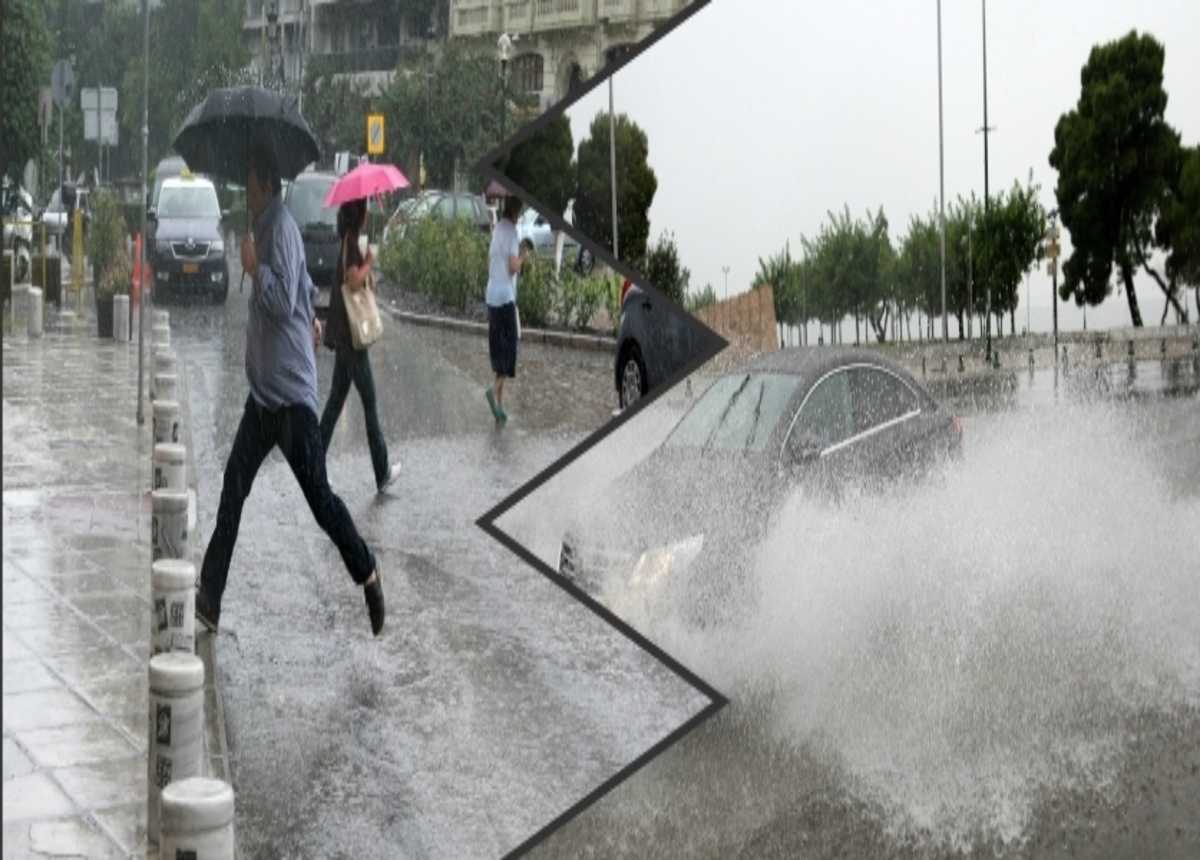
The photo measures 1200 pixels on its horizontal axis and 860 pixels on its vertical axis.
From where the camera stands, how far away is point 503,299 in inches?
138

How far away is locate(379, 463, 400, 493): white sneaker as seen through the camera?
11.7 feet

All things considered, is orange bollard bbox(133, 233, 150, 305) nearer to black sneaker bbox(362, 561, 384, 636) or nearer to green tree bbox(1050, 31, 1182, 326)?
black sneaker bbox(362, 561, 384, 636)

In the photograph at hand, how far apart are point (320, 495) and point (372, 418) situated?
8.0 inches

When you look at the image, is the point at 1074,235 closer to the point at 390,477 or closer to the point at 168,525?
the point at 390,477

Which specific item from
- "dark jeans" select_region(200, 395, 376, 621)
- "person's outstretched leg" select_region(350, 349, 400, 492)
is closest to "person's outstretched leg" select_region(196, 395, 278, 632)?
"dark jeans" select_region(200, 395, 376, 621)

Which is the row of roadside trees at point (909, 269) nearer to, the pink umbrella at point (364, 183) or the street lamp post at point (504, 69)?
the street lamp post at point (504, 69)

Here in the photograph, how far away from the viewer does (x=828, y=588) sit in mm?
3877

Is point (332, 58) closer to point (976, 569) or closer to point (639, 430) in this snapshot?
point (639, 430)

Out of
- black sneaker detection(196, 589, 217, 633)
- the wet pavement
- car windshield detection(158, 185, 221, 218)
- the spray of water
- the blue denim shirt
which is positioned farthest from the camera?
the spray of water

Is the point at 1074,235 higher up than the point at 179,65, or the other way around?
the point at 179,65

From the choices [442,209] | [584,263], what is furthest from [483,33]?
[584,263]

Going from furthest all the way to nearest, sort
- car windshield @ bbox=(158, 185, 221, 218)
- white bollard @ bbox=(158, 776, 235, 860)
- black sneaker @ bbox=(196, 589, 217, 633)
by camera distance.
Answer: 1. black sneaker @ bbox=(196, 589, 217, 633)
2. car windshield @ bbox=(158, 185, 221, 218)
3. white bollard @ bbox=(158, 776, 235, 860)

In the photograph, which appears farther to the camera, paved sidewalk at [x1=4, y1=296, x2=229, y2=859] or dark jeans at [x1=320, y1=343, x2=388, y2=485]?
dark jeans at [x1=320, y1=343, x2=388, y2=485]

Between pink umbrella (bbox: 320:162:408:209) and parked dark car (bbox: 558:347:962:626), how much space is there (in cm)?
76
